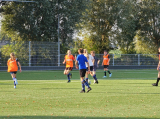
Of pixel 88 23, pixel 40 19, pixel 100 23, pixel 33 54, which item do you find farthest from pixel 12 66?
pixel 100 23

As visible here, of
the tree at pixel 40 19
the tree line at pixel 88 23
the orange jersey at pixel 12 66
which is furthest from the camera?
the tree line at pixel 88 23

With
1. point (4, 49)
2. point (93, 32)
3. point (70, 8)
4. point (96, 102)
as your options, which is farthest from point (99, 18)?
point (96, 102)

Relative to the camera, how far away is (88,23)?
48969mm

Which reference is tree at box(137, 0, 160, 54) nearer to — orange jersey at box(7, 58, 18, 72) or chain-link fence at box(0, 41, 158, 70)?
chain-link fence at box(0, 41, 158, 70)

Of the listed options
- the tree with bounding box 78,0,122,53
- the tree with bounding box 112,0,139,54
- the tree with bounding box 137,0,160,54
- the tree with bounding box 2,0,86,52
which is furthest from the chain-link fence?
the tree with bounding box 137,0,160,54

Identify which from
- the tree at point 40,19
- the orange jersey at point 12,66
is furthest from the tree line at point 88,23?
the orange jersey at point 12,66

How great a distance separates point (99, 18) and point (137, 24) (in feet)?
23.3

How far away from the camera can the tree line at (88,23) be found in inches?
1510

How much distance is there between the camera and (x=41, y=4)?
125ft

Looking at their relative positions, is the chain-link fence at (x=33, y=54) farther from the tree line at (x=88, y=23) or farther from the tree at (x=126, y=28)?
the tree at (x=126, y=28)

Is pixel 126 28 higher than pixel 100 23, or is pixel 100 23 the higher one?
pixel 100 23

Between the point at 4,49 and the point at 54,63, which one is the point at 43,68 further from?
the point at 4,49

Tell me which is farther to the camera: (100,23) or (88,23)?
(100,23)

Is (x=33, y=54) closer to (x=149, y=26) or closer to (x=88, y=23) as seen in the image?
(x=88, y=23)
